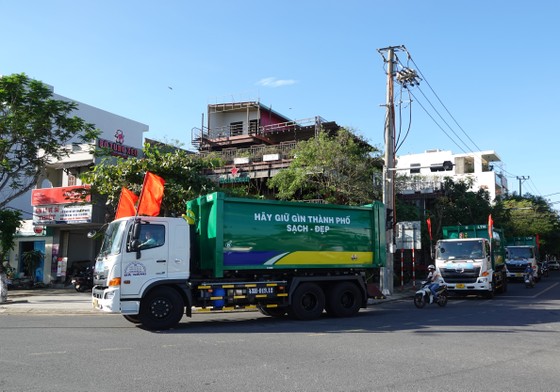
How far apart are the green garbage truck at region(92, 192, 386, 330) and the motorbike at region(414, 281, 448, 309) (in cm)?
248

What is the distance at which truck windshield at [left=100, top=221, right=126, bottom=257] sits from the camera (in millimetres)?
11406

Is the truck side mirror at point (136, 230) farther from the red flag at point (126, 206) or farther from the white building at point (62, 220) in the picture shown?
the white building at point (62, 220)

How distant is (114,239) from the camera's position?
11.7 meters

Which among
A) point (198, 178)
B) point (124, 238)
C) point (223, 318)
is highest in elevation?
point (198, 178)

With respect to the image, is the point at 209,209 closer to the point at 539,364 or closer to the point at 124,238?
the point at 124,238

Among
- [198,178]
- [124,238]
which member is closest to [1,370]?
[124,238]

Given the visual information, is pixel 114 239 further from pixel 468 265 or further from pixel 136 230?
pixel 468 265

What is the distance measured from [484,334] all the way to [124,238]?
8.48 m

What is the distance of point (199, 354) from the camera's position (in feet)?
27.7

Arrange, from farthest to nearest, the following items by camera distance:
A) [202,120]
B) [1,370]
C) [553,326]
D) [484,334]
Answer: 1. [202,120]
2. [553,326]
3. [484,334]
4. [1,370]

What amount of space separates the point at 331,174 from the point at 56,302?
13103mm

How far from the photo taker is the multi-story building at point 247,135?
2959cm

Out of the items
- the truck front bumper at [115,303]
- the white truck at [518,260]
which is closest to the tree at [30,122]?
the truck front bumper at [115,303]

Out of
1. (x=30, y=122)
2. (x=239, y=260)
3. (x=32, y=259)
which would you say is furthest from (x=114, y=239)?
(x=32, y=259)
